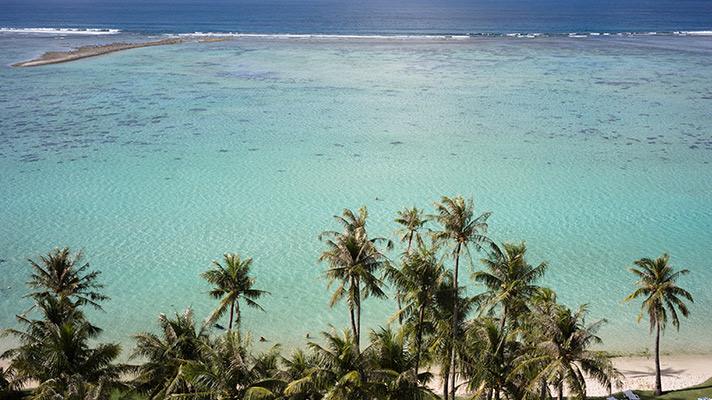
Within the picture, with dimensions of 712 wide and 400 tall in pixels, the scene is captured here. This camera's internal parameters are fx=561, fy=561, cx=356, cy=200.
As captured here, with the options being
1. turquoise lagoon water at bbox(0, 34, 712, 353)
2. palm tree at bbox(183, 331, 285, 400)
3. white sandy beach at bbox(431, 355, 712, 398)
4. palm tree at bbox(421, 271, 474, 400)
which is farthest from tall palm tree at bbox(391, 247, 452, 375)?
turquoise lagoon water at bbox(0, 34, 712, 353)

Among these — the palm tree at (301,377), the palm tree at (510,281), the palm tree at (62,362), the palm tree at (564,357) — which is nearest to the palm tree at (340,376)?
the palm tree at (301,377)

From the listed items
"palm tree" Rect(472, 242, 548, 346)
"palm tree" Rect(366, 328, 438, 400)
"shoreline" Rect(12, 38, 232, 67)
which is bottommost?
"palm tree" Rect(366, 328, 438, 400)

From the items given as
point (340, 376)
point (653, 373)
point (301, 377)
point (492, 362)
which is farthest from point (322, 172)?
point (340, 376)

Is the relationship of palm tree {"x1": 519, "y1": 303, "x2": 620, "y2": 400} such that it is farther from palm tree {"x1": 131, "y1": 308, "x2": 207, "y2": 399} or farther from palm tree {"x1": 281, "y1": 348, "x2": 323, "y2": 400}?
palm tree {"x1": 131, "y1": 308, "x2": 207, "y2": 399}

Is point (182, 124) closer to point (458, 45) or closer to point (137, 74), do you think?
point (137, 74)

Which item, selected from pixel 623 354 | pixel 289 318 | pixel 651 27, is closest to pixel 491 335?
pixel 623 354

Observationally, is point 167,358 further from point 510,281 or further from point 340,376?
point 510,281

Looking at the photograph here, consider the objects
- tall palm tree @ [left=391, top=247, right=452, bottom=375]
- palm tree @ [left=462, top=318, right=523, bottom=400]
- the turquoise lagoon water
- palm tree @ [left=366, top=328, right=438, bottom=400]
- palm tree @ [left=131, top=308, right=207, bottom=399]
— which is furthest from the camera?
the turquoise lagoon water
